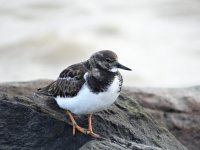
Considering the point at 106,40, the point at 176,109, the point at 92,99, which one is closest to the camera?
the point at 92,99

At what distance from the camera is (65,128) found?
6016 mm

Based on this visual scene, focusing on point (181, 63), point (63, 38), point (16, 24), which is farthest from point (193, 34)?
point (16, 24)

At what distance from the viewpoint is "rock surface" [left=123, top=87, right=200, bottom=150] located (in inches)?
330

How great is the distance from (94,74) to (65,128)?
596mm

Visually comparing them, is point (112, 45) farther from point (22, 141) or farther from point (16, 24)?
point (22, 141)

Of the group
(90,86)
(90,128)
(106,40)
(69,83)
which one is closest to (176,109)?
(90,128)

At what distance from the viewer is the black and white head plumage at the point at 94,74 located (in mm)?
5887

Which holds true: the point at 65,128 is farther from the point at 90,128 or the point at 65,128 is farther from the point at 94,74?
the point at 94,74

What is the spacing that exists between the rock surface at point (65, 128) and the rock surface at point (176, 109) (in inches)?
62.8

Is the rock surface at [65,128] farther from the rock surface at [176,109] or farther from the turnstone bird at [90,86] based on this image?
the rock surface at [176,109]

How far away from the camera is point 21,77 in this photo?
1365 cm

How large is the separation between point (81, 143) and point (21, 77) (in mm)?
8022

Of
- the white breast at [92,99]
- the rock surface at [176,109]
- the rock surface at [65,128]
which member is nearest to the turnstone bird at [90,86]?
the white breast at [92,99]

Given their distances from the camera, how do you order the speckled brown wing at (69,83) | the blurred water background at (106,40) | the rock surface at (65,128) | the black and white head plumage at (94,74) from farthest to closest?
the blurred water background at (106,40) → the speckled brown wing at (69,83) → the black and white head plumage at (94,74) → the rock surface at (65,128)
